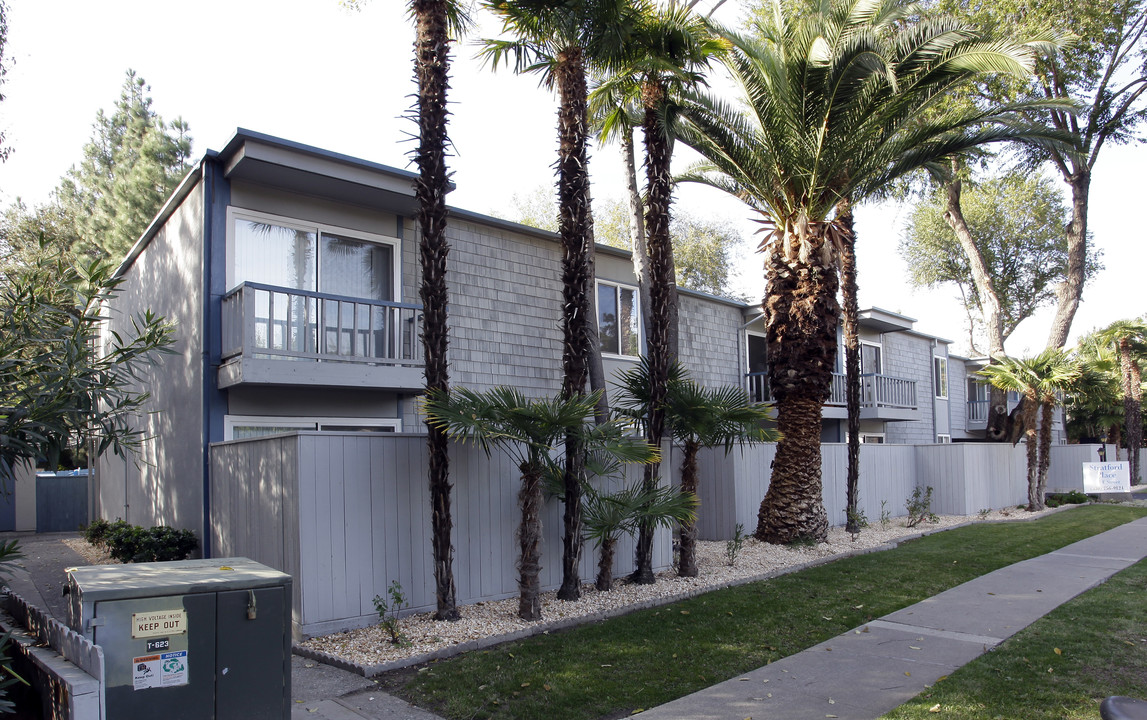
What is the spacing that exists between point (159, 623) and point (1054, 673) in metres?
6.12

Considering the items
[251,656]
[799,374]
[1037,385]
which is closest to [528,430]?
[251,656]

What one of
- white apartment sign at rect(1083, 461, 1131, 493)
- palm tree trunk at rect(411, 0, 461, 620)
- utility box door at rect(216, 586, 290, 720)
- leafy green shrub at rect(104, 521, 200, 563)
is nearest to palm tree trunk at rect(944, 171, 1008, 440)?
white apartment sign at rect(1083, 461, 1131, 493)

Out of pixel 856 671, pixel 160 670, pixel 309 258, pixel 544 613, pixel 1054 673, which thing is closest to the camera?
pixel 160 670

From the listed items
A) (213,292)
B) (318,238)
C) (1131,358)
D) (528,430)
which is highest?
(318,238)

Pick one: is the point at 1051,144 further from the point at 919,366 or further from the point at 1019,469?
the point at 919,366

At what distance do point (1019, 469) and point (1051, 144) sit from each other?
12.2 meters

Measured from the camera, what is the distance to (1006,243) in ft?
122

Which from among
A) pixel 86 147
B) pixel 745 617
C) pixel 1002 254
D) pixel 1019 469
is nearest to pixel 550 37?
pixel 745 617

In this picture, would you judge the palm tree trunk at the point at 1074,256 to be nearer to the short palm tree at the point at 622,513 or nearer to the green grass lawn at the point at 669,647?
the green grass lawn at the point at 669,647

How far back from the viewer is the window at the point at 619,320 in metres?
15.2

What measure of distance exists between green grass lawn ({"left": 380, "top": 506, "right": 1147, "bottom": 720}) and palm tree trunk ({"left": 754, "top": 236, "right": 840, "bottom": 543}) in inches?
58.2

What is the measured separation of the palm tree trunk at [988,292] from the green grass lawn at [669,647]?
1586 centimetres

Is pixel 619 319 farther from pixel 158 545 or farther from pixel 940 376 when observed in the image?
pixel 940 376

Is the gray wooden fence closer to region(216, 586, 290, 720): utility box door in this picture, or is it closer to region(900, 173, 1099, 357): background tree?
region(216, 586, 290, 720): utility box door
